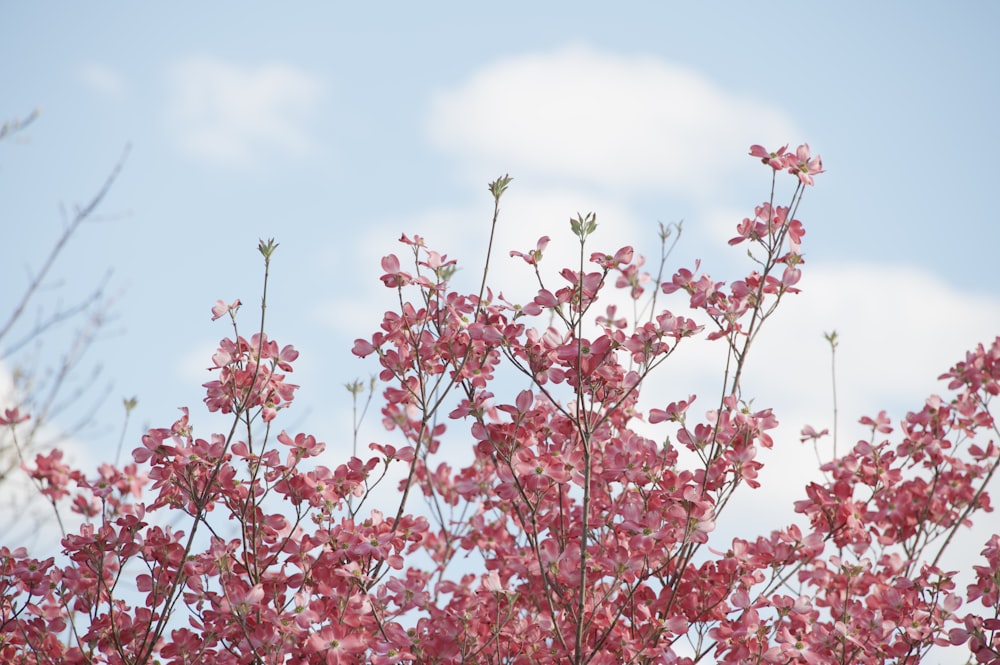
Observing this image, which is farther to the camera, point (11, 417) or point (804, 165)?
point (11, 417)

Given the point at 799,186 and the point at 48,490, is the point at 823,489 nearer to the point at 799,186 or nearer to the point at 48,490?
the point at 799,186

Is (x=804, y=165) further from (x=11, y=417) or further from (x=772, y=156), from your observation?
(x=11, y=417)

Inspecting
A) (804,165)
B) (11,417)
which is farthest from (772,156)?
(11,417)

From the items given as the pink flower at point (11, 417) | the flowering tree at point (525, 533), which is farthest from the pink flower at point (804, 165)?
→ the pink flower at point (11, 417)

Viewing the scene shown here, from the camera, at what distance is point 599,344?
2615 millimetres

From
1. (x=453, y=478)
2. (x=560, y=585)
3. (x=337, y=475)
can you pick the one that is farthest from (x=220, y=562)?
(x=453, y=478)

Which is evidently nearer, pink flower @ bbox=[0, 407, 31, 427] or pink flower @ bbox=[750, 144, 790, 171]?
pink flower @ bbox=[750, 144, 790, 171]

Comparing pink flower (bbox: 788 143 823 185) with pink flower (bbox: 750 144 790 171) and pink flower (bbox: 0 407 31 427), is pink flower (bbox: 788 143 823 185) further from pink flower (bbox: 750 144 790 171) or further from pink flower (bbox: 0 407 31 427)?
pink flower (bbox: 0 407 31 427)

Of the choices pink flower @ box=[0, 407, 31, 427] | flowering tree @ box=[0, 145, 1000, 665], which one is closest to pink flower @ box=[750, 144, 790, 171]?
flowering tree @ box=[0, 145, 1000, 665]

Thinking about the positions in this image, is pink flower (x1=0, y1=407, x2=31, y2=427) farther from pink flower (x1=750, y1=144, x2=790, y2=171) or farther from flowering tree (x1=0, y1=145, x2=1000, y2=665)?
pink flower (x1=750, y1=144, x2=790, y2=171)

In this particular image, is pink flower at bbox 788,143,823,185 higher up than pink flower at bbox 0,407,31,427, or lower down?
higher up

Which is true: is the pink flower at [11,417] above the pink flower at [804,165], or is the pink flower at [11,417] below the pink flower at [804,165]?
below

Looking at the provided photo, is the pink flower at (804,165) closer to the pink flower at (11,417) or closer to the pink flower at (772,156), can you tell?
the pink flower at (772,156)

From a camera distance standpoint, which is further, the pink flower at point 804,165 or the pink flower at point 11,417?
the pink flower at point 11,417
